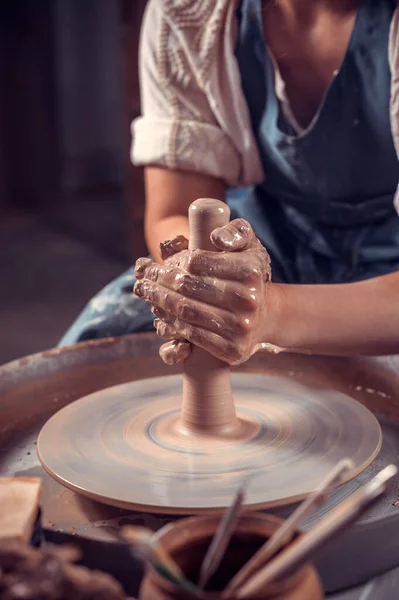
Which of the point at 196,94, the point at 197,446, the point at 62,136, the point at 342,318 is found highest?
the point at 196,94

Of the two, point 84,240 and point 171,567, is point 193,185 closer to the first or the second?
point 171,567

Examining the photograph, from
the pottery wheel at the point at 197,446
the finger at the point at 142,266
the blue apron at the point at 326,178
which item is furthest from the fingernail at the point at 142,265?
the blue apron at the point at 326,178

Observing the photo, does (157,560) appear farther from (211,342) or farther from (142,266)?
(142,266)

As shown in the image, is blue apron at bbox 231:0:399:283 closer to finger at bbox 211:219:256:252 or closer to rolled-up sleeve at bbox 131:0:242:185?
rolled-up sleeve at bbox 131:0:242:185

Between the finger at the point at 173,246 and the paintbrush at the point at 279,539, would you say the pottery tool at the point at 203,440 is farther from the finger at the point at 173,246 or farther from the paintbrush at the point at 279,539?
the paintbrush at the point at 279,539

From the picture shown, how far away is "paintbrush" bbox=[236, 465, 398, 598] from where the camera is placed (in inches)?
23.1

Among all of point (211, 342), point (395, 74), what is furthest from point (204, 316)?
point (395, 74)

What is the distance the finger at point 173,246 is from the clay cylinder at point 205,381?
6 centimetres

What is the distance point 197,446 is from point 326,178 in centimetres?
71

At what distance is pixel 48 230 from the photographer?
18.3 feet

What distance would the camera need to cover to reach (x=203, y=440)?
1.12 meters

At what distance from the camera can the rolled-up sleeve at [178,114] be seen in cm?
163

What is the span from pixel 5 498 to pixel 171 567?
0.23m

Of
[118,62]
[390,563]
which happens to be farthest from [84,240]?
[390,563]
